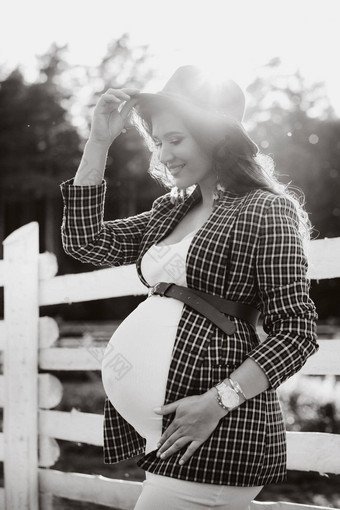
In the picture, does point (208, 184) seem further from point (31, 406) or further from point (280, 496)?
point (280, 496)

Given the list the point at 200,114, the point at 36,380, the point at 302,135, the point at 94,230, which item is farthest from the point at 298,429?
the point at 302,135

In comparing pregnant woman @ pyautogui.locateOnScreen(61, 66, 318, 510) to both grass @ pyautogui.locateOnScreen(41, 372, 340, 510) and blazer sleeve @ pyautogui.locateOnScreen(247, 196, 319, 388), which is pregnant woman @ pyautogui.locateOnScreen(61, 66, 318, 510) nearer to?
blazer sleeve @ pyautogui.locateOnScreen(247, 196, 319, 388)

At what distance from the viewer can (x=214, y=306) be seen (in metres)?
1.87

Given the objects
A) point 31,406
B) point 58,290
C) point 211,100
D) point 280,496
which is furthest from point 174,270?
point 280,496

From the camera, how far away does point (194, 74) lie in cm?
205

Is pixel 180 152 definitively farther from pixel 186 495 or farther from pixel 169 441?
pixel 186 495

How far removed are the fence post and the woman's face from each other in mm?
2213

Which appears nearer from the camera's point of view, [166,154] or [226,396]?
[226,396]

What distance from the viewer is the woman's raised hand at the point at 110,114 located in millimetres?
2072

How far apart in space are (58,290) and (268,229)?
2.42 metres

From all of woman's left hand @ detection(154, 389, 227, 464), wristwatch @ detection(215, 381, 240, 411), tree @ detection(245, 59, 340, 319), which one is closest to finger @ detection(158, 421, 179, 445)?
woman's left hand @ detection(154, 389, 227, 464)

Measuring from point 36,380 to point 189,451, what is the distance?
8.30 ft

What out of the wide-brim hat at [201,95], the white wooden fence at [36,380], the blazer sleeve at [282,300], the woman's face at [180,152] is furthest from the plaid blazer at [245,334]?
Answer: the white wooden fence at [36,380]

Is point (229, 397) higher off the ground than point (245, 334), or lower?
lower
